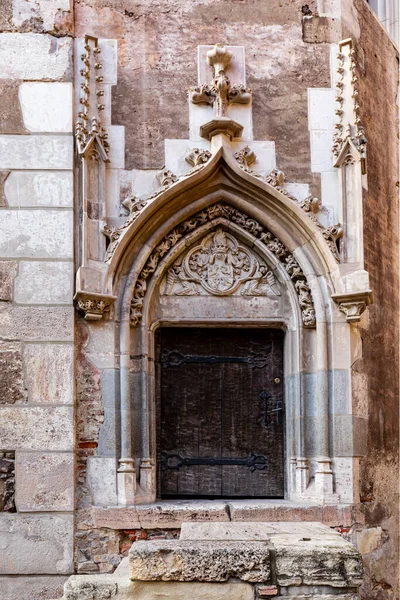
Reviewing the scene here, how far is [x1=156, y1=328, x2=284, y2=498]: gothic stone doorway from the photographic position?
6270mm

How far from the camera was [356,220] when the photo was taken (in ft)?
20.5

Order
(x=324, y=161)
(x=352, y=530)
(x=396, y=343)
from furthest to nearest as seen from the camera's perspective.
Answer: (x=396, y=343)
(x=324, y=161)
(x=352, y=530)

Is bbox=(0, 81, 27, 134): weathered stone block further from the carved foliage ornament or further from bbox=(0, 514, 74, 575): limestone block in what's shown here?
bbox=(0, 514, 74, 575): limestone block

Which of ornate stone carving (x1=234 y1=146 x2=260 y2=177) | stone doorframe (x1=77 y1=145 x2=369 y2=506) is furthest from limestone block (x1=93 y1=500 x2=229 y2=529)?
ornate stone carving (x1=234 y1=146 x2=260 y2=177)

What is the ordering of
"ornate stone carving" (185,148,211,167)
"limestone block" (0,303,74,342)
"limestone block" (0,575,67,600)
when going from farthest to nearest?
"ornate stone carving" (185,148,211,167), "limestone block" (0,303,74,342), "limestone block" (0,575,67,600)

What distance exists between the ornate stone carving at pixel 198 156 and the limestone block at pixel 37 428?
2.07 meters

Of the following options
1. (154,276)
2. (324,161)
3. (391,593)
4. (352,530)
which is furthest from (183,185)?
(391,593)

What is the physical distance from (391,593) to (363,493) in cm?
91

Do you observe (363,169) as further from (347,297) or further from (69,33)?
(69,33)

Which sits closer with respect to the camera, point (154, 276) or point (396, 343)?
point (154, 276)

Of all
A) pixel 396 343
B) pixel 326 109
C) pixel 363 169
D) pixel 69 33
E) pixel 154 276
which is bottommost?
pixel 396 343

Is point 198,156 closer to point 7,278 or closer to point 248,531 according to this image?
point 7,278

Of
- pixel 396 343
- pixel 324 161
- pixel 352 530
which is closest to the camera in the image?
pixel 352 530

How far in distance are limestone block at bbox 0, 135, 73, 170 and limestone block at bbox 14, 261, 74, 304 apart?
748 millimetres
